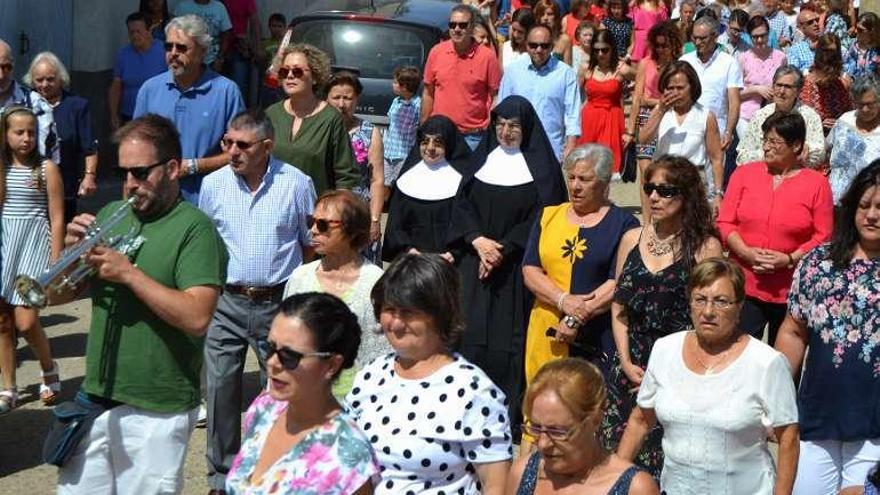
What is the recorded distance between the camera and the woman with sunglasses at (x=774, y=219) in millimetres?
8250

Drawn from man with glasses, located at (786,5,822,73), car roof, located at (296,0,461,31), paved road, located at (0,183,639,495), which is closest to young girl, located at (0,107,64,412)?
paved road, located at (0,183,639,495)

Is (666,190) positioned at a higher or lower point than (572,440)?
higher

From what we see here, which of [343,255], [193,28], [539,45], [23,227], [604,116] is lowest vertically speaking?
[23,227]

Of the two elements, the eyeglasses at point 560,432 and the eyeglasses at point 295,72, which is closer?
the eyeglasses at point 560,432

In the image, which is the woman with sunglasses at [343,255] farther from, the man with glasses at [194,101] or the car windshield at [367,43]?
the car windshield at [367,43]

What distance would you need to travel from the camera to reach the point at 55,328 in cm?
1099

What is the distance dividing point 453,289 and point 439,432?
0.50 m

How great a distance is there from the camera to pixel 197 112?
28.7 feet

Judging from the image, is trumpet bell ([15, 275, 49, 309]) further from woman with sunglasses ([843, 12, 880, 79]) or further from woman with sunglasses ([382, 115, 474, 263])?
woman with sunglasses ([843, 12, 880, 79])

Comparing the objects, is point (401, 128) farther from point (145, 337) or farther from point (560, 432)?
point (560, 432)

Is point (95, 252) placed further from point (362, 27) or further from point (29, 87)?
point (362, 27)

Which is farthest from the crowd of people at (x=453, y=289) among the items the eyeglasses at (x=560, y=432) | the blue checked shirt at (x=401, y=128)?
the blue checked shirt at (x=401, y=128)

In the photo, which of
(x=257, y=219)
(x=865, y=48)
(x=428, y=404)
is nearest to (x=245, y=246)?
(x=257, y=219)

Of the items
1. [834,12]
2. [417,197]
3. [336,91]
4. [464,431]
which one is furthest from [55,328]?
[834,12]
